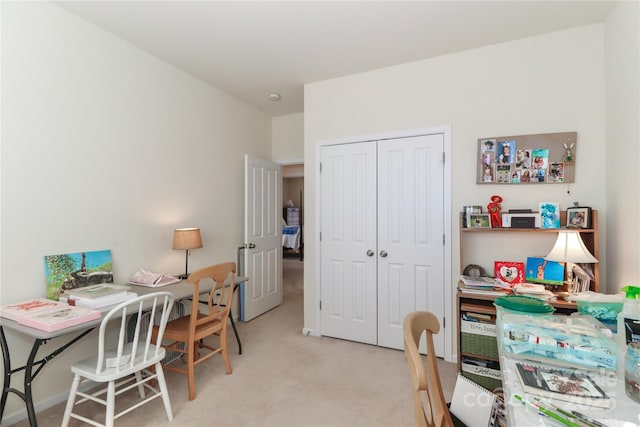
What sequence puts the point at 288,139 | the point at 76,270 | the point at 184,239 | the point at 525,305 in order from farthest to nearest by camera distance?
the point at 288,139
the point at 184,239
the point at 76,270
the point at 525,305

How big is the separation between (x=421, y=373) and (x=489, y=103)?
2.61 metres

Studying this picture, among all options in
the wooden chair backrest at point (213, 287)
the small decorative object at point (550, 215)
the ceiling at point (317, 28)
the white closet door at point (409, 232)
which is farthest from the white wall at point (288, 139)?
the small decorative object at point (550, 215)

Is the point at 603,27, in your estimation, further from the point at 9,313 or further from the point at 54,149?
the point at 9,313

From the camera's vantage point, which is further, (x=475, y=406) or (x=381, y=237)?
(x=381, y=237)

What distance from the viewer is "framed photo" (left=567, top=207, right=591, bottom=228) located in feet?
7.39

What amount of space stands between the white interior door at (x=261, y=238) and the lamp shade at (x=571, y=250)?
2991 mm

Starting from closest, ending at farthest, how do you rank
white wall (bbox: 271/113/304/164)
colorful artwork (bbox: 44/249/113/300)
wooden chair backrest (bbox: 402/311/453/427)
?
wooden chair backrest (bbox: 402/311/453/427), colorful artwork (bbox: 44/249/113/300), white wall (bbox: 271/113/304/164)

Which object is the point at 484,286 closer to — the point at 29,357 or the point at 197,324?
the point at 197,324

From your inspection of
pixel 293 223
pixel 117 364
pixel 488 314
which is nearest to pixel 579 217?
pixel 488 314

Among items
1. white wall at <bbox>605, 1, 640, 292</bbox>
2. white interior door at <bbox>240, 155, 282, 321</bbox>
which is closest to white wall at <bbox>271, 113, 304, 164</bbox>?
white interior door at <bbox>240, 155, 282, 321</bbox>

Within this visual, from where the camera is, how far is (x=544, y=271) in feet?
7.90

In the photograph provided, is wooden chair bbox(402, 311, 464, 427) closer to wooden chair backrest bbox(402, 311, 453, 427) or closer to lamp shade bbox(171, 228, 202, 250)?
wooden chair backrest bbox(402, 311, 453, 427)

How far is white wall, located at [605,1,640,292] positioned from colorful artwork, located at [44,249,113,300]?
3645mm

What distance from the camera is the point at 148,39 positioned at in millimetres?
2623
